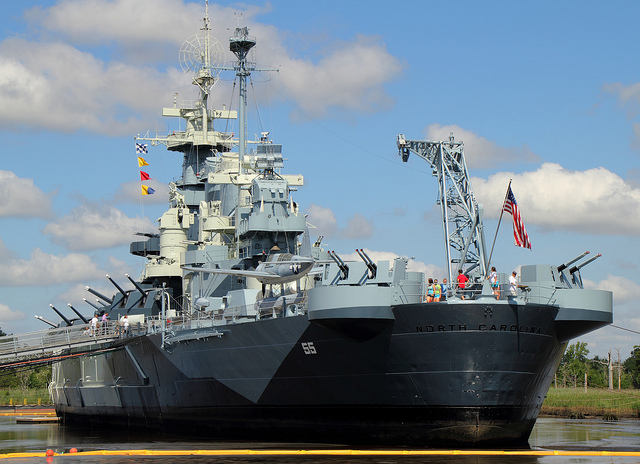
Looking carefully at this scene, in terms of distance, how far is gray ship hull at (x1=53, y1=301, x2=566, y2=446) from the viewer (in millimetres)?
21266

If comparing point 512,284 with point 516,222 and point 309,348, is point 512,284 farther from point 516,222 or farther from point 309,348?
point 309,348

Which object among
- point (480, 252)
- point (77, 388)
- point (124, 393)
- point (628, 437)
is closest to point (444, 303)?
point (628, 437)

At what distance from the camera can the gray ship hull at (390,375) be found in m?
21.3

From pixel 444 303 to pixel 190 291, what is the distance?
50.8 ft

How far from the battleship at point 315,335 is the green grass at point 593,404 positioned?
10.9 m

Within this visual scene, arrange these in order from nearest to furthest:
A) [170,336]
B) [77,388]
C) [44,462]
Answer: [44,462], [170,336], [77,388]

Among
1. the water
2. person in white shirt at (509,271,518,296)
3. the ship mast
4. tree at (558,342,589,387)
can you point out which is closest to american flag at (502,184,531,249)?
person in white shirt at (509,271,518,296)

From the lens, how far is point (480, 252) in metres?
33.9

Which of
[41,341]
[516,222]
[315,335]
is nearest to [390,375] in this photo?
[315,335]

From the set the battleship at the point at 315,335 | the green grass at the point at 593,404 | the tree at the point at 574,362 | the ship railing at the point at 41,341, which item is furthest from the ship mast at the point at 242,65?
the tree at the point at 574,362

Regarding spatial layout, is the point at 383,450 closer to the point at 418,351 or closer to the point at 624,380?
the point at 418,351

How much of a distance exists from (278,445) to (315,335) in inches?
138

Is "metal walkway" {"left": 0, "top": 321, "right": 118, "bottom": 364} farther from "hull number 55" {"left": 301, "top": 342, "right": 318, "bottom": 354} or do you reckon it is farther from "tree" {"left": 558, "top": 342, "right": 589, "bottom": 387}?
"tree" {"left": 558, "top": 342, "right": 589, "bottom": 387}

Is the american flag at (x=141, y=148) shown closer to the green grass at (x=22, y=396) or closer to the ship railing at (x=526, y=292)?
the ship railing at (x=526, y=292)
